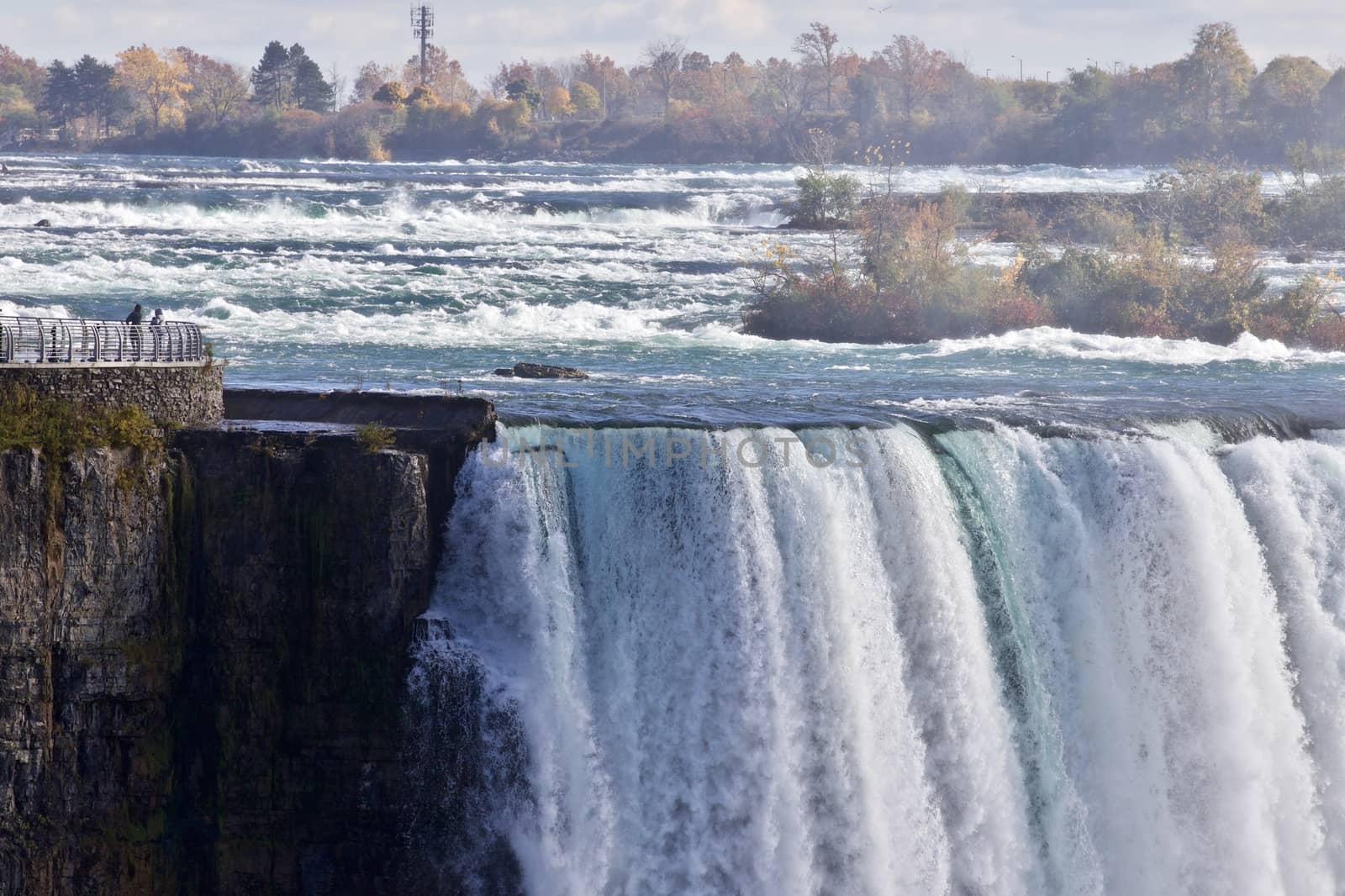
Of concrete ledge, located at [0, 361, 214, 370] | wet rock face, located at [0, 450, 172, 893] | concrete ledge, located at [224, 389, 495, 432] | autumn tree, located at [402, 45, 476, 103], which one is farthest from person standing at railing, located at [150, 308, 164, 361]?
autumn tree, located at [402, 45, 476, 103]

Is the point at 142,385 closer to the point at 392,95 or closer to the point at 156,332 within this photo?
the point at 156,332

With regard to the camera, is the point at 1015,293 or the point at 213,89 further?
the point at 213,89

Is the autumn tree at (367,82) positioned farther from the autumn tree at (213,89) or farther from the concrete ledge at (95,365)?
the concrete ledge at (95,365)

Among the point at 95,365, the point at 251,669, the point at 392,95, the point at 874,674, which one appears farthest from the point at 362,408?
the point at 392,95

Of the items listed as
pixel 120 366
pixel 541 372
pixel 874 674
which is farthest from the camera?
pixel 541 372

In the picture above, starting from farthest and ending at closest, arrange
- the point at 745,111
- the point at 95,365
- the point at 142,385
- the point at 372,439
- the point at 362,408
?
the point at 745,111, the point at 362,408, the point at 372,439, the point at 142,385, the point at 95,365

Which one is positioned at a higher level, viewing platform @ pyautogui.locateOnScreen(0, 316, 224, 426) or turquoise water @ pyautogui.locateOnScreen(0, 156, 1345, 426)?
viewing platform @ pyautogui.locateOnScreen(0, 316, 224, 426)

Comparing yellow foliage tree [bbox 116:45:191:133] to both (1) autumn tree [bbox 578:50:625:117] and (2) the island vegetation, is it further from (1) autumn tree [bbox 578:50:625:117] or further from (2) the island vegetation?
(2) the island vegetation
